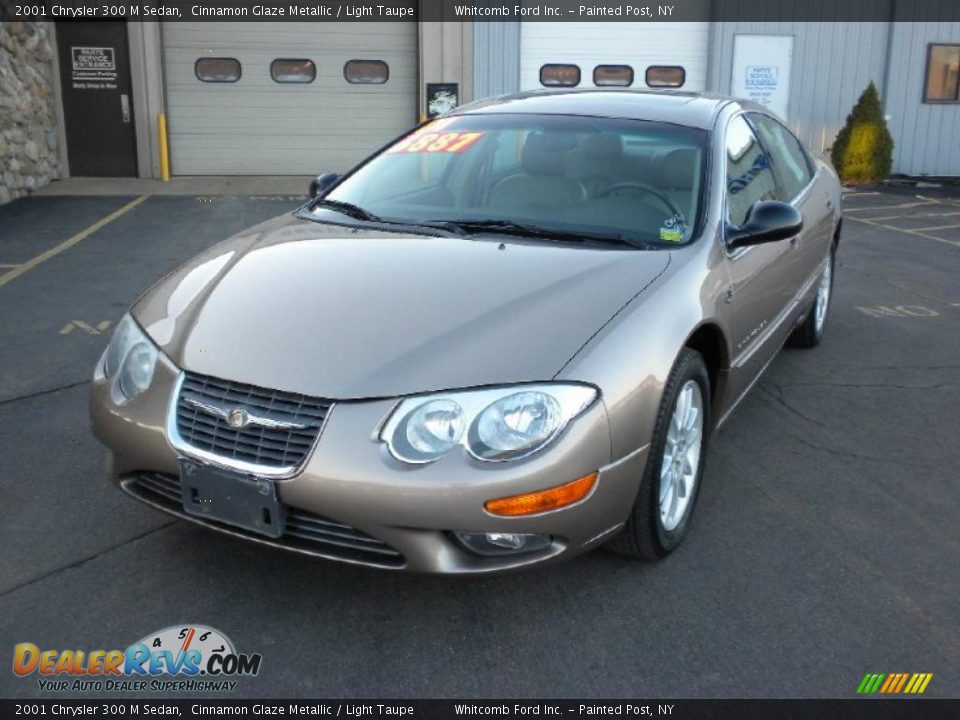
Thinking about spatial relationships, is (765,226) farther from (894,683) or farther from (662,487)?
(894,683)

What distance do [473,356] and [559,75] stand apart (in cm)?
1387

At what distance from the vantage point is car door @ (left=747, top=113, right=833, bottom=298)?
4.64 m

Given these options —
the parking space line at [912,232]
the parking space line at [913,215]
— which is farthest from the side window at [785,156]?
the parking space line at [913,215]

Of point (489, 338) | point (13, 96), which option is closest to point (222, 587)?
point (489, 338)

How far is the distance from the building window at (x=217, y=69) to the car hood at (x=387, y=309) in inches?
494

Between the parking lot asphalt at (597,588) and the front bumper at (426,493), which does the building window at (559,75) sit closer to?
the parking lot asphalt at (597,588)

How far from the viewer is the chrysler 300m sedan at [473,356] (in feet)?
8.39

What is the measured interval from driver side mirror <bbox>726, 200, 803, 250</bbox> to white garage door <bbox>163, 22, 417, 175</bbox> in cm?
1239

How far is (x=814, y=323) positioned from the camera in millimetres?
5742

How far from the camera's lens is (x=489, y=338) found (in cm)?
274

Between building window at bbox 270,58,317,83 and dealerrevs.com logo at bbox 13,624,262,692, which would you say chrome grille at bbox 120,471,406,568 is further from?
building window at bbox 270,58,317,83
